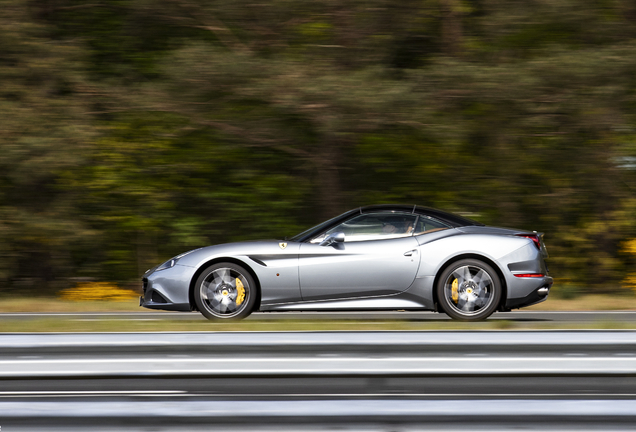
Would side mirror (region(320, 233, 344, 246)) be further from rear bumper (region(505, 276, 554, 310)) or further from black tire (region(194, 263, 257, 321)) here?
rear bumper (region(505, 276, 554, 310))

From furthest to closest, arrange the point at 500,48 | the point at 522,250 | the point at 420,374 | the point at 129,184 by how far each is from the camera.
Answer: the point at 129,184
the point at 500,48
the point at 522,250
the point at 420,374

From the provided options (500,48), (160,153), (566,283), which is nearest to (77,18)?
(160,153)

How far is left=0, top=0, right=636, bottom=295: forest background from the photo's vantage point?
11.8 meters

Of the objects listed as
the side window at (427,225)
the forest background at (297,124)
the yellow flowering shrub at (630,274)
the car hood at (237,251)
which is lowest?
the yellow flowering shrub at (630,274)

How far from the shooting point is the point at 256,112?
1244 centimetres

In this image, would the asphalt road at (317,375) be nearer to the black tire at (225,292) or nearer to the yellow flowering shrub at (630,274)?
the black tire at (225,292)

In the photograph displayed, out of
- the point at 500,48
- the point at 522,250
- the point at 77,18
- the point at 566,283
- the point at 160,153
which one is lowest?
the point at 566,283

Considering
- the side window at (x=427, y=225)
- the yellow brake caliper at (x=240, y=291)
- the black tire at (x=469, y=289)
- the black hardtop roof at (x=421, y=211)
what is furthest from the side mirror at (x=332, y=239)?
the black tire at (x=469, y=289)

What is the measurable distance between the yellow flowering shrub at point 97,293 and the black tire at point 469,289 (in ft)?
24.5

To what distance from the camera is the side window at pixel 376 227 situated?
23.7 ft

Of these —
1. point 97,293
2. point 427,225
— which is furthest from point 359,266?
point 97,293

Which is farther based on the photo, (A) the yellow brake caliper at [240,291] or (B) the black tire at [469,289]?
(A) the yellow brake caliper at [240,291]

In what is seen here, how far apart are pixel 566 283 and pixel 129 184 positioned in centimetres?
816

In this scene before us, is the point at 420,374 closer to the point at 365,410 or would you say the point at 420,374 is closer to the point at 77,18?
Result: the point at 365,410
